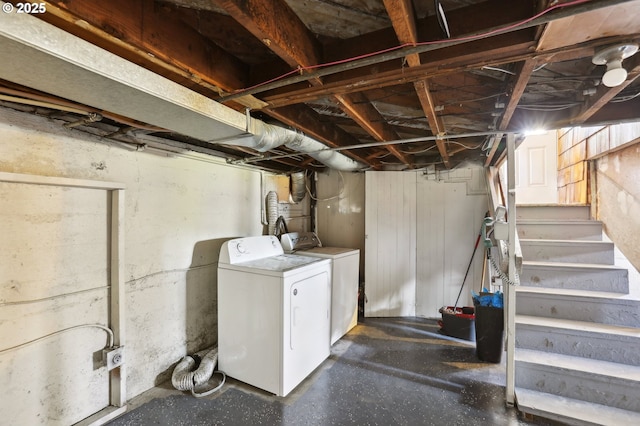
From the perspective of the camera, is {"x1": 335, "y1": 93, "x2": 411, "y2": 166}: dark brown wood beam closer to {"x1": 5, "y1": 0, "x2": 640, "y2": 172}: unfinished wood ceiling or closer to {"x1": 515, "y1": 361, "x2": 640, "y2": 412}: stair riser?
{"x1": 5, "y1": 0, "x2": 640, "y2": 172}: unfinished wood ceiling

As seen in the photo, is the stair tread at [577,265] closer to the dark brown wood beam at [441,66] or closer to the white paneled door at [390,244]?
the white paneled door at [390,244]

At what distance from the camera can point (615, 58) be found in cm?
100

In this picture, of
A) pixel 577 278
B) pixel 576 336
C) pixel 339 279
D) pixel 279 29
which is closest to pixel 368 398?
pixel 339 279

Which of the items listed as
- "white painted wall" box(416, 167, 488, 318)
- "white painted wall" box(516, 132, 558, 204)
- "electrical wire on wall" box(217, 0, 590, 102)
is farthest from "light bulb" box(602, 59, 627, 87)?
"white painted wall" box(516, 132, 558, 204)

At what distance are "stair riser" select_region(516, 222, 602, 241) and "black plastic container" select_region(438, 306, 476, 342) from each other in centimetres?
101

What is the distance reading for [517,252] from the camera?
6.59ft

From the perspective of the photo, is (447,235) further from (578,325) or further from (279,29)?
(279,29)

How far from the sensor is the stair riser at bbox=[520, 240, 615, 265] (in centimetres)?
235

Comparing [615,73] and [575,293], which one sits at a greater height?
[615,73]

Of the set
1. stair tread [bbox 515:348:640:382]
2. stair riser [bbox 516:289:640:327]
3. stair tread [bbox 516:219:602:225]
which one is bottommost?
stair tread [bbox 515:348:640:382]

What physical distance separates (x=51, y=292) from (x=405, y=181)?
3519 millimetres

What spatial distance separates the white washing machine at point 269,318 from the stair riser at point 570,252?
1931 mm

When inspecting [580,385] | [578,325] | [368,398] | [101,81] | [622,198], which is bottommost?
[368,398]

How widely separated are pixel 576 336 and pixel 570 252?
813 millimetres
